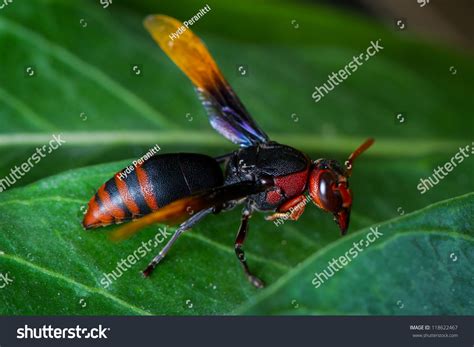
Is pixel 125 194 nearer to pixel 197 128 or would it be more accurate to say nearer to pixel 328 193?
pixel 328 193

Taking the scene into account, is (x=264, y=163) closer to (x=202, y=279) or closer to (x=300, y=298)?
(x=202, y=279)

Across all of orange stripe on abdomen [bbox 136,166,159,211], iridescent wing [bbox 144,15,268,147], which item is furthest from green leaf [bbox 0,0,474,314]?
iridescent wing [bbox 144,15,268,147]

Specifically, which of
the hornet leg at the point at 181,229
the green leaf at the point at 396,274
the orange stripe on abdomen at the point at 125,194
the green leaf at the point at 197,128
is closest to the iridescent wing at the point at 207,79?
the green leaf at the point at 197,128

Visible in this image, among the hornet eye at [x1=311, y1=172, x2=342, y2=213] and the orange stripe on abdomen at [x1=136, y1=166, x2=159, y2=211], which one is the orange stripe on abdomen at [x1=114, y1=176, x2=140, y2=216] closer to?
the orange stripe on abdomen at [x1=136, y1=166, x2=159, y2=211]

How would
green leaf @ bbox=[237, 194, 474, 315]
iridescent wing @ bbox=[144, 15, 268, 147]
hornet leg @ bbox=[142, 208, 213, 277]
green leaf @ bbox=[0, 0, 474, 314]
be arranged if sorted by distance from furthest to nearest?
1. iridescent wing @ bbox=[144, 15, 268, 147]
2. hornet leg @ bbox=[142, 208, 213, 277]
3. green leaf @ bbox=[0, 0, 474, 314]
4. green leaf @ bbox=[237, 194, 474, 315]

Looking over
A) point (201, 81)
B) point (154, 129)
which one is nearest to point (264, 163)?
point (201, 81)

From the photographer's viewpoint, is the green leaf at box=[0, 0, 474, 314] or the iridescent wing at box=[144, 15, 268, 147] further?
the iridescent wing at box=[144, 15, 268, 147]
